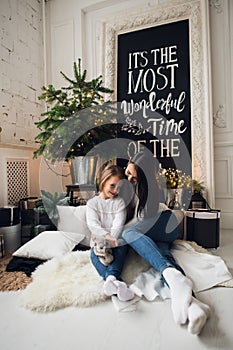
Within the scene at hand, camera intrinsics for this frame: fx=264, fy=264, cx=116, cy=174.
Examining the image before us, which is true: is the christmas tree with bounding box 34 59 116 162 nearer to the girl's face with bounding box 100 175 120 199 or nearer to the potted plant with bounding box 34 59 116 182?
the potted plant with bounding box 34 59 116 182

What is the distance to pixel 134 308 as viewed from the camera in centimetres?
117

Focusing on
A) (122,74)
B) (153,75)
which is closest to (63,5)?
(122,74)

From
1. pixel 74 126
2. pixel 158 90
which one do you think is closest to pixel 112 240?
pixel 74 126

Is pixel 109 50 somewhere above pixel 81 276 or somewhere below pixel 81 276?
above

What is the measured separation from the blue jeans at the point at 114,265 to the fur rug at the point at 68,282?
0.04 metres

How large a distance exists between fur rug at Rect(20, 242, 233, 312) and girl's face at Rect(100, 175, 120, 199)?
394 mm

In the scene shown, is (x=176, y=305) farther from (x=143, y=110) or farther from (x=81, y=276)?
(x=143, y=110)

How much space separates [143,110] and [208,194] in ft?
3.70

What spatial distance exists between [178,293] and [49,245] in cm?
100

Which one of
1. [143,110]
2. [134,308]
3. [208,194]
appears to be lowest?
[134,308]

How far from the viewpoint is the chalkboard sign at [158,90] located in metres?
2.76

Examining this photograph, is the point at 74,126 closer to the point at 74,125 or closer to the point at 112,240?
the point at 74,125

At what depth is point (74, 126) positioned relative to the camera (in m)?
2.13

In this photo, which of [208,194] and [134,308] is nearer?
[134,308]
